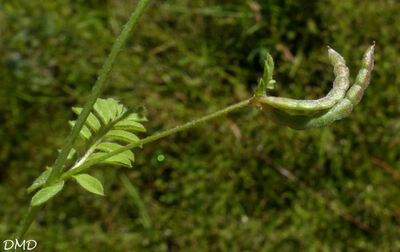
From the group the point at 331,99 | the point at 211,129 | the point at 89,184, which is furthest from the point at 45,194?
the point at 211,129

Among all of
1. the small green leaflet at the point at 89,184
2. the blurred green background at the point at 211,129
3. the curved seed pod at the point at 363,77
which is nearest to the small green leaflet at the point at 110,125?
the small green leaflet at the point at 89,184

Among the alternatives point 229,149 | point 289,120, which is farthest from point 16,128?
point 289,120

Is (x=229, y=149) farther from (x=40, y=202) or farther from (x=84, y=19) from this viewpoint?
(x=40, y=202)

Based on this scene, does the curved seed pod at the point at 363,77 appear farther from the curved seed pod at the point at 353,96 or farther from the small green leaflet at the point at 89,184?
the small green leaflet at the point at 89,184

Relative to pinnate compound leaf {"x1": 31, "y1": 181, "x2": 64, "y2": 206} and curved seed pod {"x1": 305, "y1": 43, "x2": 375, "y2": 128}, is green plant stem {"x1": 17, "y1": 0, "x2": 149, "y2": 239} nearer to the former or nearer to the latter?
pinnate compound leaf {"x1": 31, "y1": 181, "x2": 64, "y2": 206}

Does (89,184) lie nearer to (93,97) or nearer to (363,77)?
(93,97)

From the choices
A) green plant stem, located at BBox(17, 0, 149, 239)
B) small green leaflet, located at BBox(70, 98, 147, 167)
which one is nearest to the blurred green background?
small green leaflet, located at BBox(70, 98, 147, 167)
